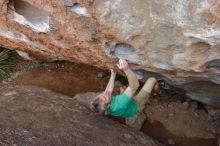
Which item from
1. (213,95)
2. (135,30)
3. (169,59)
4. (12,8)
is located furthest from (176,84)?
(12,8)

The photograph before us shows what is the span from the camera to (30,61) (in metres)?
7.82

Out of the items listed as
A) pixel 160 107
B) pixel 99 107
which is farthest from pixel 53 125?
pixel 160 107

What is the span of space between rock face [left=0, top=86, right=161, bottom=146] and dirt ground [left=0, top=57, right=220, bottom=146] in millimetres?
596

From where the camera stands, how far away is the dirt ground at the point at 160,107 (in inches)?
257

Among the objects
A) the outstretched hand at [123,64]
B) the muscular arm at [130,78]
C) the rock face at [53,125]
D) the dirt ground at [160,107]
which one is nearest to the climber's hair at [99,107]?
the rock face at [53,125]

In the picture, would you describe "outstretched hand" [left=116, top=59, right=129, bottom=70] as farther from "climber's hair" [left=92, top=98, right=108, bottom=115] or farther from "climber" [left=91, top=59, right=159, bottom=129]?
"climber's hair" [left=92, top=98, right=108, bottom=115]

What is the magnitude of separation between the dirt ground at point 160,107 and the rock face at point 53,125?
596 millimetres

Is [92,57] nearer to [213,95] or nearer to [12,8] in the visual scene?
[12,8]

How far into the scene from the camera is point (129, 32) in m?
5.01

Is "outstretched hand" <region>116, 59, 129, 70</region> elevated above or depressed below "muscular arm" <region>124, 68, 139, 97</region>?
above

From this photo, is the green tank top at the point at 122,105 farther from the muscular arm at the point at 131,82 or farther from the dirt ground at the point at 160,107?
the dirt ground at the point at 160,107

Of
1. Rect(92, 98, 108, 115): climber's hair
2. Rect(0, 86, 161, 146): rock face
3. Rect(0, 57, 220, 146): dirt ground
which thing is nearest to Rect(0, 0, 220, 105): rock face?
Rect(92, 98, 108, 115): climber's hair

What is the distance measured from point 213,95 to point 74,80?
7.64 feet

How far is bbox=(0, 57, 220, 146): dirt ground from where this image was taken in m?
6.52
